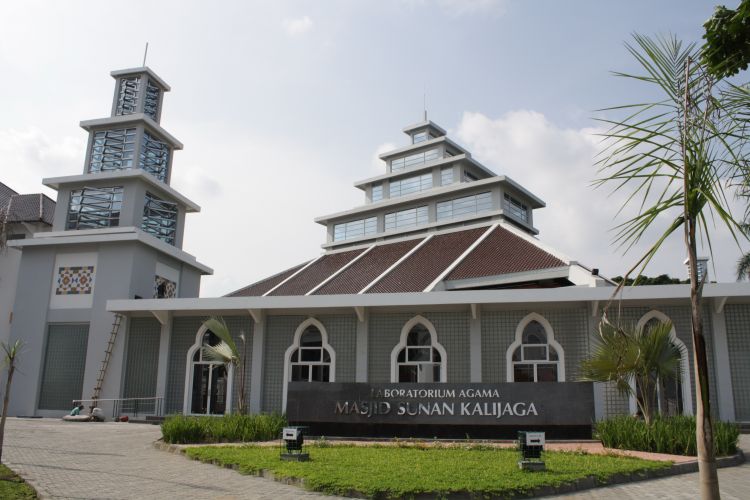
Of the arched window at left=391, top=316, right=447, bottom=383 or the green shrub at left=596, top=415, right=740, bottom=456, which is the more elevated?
the arched window at left=391, top=316, right=447, bottom=383

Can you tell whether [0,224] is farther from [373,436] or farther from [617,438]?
[617,438]

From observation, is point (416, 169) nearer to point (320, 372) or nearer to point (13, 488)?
point (320, 372)

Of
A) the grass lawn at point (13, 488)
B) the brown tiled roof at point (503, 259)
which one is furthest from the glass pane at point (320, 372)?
the grass lawn at point (13, 488)

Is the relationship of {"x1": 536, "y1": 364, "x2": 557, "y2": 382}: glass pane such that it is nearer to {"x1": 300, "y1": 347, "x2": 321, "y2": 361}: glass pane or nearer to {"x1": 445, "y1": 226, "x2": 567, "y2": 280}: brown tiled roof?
{"x1": 445, "y1": 226, "x2": 567, "y2": 280}: brown tiled roof

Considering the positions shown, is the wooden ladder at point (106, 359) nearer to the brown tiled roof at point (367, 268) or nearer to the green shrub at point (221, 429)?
the brown tiled roof at point (367, 268)

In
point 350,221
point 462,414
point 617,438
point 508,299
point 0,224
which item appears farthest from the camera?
point 350,221

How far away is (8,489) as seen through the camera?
8.21 meters

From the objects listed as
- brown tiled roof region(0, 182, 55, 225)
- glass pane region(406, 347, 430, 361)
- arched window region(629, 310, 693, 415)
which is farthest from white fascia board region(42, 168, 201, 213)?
arched window region(629, 310, 693, 415)

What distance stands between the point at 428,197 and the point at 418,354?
1773 centimetres

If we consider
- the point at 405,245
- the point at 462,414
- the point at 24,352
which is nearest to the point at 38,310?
the point at 24,352

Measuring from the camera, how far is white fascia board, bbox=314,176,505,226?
33884mm

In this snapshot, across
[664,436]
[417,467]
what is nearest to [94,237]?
[417,467]

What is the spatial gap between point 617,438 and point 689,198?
9323 millimetres

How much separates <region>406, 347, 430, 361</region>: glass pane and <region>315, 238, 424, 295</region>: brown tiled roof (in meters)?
3.65
